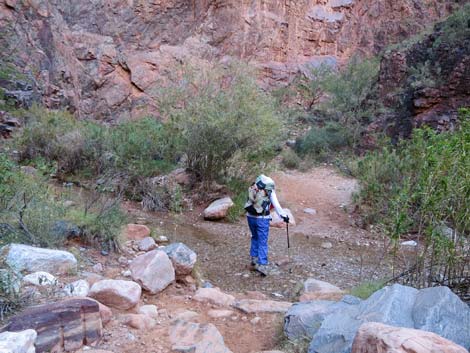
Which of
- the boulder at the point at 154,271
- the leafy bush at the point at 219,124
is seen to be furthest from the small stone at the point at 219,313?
the leafy bush at the point at 219,124

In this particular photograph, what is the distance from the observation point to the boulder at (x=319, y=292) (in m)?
4.28

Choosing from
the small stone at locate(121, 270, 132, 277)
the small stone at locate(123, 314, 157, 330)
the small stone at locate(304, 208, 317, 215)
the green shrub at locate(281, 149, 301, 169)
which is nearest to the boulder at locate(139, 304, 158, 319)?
the small stone at locate(123, 314, 157, 330)

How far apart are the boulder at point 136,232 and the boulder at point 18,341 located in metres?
3.46

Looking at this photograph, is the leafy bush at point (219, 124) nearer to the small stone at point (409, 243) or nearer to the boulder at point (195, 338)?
the small stone at point (409, 243)

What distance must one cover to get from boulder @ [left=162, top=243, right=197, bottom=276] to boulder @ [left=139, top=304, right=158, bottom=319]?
2.92 ft

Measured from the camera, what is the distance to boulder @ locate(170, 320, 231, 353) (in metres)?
3.09

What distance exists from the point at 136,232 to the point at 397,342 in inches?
189

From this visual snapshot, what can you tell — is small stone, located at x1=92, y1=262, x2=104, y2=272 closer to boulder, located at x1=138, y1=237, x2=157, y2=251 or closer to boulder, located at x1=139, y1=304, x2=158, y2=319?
boulder, located at x1=139, y1=304, x2=158, y2=319

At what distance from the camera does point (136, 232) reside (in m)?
6.43

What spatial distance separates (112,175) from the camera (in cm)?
945

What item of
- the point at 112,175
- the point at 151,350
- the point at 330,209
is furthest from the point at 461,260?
the point at 112,175

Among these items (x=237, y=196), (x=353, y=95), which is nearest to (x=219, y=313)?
(x=237, y=196)

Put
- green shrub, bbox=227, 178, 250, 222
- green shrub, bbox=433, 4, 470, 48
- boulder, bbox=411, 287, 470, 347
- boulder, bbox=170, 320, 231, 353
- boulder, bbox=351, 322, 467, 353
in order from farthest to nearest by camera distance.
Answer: green shrub, bbox=433, 4, 470, 48 → green shrub, bbox=227, 178, 250, 222 → boulder, bbox=170, 320, 231, 353 → boulder, bbox=411, 287, 470, 347 → boulder, bbox=351, 322, 467, 353

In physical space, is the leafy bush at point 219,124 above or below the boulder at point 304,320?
above
